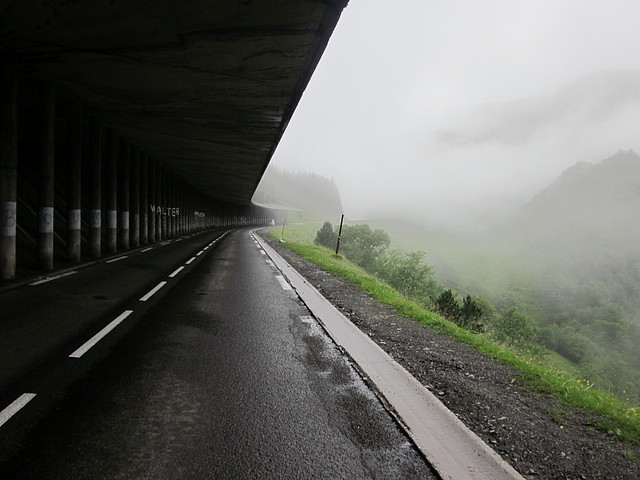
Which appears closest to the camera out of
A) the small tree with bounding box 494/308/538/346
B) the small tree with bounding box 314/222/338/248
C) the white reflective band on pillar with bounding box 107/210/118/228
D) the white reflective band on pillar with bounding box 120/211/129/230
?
the white reflective band on pillar with bounding box 107/210/118/228

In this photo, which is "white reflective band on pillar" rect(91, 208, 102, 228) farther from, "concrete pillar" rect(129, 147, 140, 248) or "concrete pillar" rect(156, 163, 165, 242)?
"concrete pillar" rect(156, 163, 165, 242)

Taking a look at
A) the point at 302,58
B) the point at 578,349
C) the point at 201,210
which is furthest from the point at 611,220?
the point at 302,58

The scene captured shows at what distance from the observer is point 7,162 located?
31.5ft

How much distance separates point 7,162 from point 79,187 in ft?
15.2

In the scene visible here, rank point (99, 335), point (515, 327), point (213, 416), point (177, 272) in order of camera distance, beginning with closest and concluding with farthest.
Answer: point (213, 416), point (99, 335), point (177, 272), point (515, 327)

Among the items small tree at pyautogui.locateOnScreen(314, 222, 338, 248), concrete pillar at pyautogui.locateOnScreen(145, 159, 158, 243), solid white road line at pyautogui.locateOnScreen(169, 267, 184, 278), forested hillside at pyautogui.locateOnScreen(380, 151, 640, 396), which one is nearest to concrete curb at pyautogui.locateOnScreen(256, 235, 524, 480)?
solid white road line at pyautogui.locateOnScreen(169, 267, 184, 278)

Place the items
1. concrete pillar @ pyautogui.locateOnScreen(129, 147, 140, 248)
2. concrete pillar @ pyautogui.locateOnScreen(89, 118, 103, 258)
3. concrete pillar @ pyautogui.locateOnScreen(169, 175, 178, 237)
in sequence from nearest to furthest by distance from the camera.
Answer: concrete pillar @ pyautogui.locateOnScreen(89, 118, 103, 258) < concrete pillar @ pyautogui.locateOnScreen(129, 147, 140, 248) < concrete pillar @ pyautogui.locateOnScreen(169, 175, 178, 237)

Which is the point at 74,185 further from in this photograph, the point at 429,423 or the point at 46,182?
the point at 429,423

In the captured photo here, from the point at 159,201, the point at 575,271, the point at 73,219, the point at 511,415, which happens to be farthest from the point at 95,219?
the point at 575,271

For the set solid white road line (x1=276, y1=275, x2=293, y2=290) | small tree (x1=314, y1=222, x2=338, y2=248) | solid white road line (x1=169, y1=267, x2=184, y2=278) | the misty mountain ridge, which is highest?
the misty mountain ridge

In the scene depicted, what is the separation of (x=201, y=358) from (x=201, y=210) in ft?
169

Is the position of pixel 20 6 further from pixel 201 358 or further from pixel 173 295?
pixel 201 358

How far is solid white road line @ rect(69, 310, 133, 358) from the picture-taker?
15.8ft

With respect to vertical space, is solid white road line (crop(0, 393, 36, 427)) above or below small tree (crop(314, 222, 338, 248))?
above
